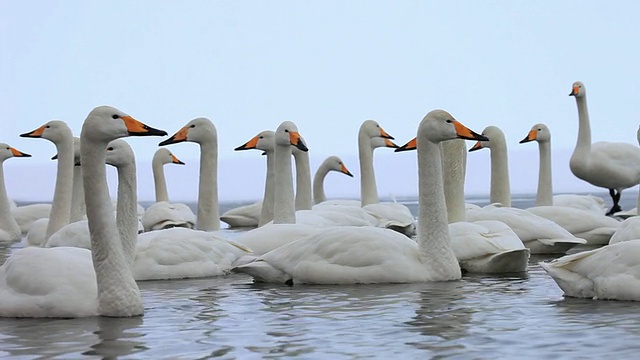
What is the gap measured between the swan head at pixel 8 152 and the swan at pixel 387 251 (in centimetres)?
1008

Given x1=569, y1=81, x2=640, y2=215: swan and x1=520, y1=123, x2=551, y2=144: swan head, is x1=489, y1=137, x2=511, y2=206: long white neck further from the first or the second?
x1=569, y1=81, x2=640, y2=215: swan

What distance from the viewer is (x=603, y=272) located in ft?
31.5

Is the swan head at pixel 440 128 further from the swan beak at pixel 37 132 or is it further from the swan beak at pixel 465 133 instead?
the swan beak at pixel 37 132

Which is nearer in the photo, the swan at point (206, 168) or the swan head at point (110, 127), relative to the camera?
the swan head at point (110, 127)

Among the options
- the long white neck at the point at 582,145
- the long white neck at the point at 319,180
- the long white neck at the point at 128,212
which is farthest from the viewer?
the long white neck at the point at 582,145

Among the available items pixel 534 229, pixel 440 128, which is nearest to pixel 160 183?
pixel 534 229

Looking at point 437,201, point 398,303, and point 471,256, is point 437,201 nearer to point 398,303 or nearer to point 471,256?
point 471,256

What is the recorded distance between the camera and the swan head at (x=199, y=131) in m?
16.8

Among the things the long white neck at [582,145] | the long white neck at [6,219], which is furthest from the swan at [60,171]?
the long white neck at [582,145]

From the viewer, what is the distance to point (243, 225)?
23.3m

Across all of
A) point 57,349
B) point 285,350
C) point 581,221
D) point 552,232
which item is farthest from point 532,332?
point 581,221

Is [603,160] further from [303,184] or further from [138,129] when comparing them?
[138,129]

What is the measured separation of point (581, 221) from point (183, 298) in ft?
21.8

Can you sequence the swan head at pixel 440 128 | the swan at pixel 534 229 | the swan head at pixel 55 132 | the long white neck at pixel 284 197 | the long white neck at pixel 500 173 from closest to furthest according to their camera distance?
the swan head at pixel 440 128 → the swan at pixel 534 229 → the long white neck at pixel 284 197 → the swan head at pixel 55 132 → the long white neck at pixel 500 173
